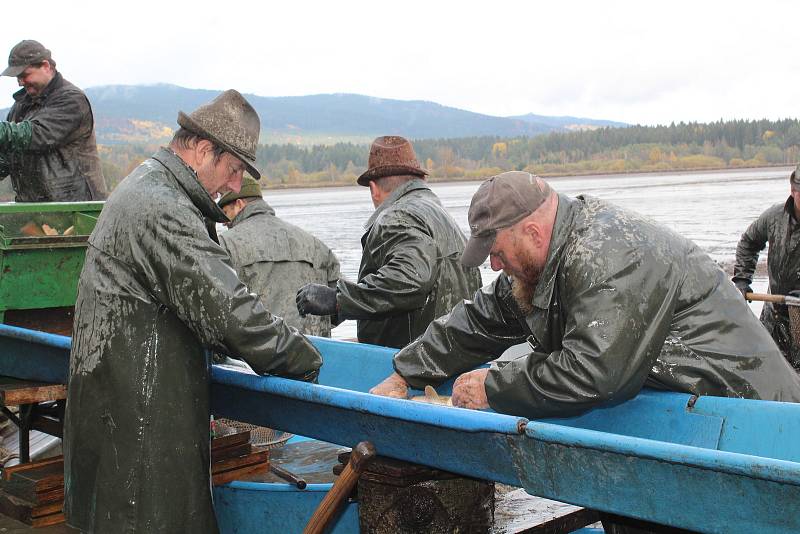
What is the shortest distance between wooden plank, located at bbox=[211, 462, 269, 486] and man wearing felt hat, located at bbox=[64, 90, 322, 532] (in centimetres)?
80

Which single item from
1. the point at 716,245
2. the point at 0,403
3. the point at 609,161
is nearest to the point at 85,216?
the point at 0,403

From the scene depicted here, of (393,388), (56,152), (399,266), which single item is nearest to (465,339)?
(393,388)

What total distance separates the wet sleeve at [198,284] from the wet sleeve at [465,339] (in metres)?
1.22

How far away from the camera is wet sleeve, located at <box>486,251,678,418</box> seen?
128 inches

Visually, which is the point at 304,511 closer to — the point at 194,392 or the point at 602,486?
the point at 194,392

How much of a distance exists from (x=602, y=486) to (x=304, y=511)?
5.38 ft

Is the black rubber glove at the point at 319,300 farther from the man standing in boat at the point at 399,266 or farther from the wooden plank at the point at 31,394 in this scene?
the wooden plank at the point at 31,394

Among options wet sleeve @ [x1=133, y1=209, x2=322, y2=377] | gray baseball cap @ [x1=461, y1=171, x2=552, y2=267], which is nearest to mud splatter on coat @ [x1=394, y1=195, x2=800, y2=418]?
gray baseball cap @ [x1=461, y1=171, x2=552, y2=267]

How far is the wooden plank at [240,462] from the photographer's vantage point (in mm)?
4473

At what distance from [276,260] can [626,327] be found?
3.12 m

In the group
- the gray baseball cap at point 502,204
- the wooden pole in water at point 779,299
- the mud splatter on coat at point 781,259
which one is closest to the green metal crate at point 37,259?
the gray baseball cap at point 502,204

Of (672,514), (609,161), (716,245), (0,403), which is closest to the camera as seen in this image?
(672,514)

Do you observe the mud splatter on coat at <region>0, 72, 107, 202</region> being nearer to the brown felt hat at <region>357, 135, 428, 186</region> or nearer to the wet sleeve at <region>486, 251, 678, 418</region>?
the brown felt hat at <region>357, 135, 428, 186</region>

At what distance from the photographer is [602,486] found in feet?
10.0
